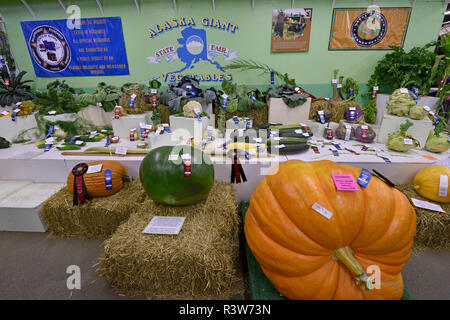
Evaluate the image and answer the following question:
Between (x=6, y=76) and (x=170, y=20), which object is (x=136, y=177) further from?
(x=6, y=76)

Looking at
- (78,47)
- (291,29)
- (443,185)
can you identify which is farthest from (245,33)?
(443,185)

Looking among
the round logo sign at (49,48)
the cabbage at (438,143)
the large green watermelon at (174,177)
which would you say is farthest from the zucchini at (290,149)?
the round logo sign at (49,48)

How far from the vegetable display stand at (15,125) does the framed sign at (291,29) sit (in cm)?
394

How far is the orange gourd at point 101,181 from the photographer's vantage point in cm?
179

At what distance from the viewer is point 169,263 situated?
1.26 meters

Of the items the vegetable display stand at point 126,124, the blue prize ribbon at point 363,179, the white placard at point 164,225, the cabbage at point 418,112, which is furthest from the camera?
the vegetable display stand at point 126,124

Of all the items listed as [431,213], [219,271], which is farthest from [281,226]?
[431,213]

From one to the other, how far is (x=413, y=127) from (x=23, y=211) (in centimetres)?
420

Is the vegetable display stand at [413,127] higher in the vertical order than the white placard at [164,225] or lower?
higher

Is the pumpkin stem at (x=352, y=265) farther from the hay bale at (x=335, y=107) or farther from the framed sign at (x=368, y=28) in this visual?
the framed sign at (x=368, y=28)

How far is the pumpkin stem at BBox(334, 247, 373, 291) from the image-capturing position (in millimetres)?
918

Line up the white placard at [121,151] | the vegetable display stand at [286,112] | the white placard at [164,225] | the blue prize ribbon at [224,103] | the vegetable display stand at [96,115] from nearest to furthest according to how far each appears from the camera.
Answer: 1. the white placard at [164,225]
2. the white placard at [121,151]
3. the blue prize ribbon at [224,103]
4. the vegetable display stand at [286,112]
5. the vegetable display stand at [96,115]

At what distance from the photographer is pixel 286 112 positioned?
3.19 meters

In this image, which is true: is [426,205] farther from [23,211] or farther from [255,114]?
[23,211]
